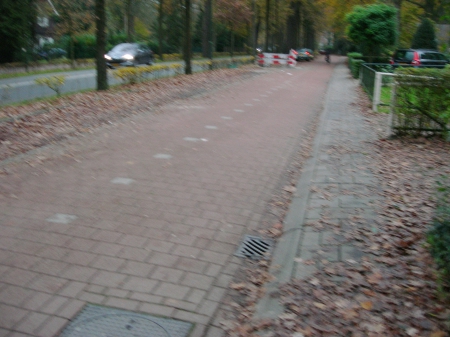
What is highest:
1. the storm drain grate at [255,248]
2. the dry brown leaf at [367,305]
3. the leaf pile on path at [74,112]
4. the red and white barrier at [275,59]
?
the red and white barrier at [275,59]

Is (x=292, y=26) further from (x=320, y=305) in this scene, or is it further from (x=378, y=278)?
(x=320, y=305)

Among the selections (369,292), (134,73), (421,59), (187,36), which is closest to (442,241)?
(369,292)

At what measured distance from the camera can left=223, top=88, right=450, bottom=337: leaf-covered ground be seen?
3588 mm

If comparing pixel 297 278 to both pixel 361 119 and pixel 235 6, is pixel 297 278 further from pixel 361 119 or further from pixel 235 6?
pixel 235 6

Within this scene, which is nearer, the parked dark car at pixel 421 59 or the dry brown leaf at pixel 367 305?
the dry brown leaf at pixel 367 305

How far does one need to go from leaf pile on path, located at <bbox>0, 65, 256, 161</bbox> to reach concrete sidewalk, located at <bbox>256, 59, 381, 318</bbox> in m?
4.85

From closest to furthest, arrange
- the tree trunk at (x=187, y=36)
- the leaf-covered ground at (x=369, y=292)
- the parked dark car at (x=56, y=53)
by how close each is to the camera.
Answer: the leaf-covered ground at (x=369, y=292) < the tree trunk at (x=187, y=36) < the parked dark car at (x=56, y=53)

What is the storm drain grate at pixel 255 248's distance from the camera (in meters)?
5.16

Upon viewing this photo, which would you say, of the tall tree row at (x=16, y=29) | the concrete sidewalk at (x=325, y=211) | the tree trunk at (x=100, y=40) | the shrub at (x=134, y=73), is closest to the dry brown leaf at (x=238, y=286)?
the concrete sidewalk at (x=325, y=211)

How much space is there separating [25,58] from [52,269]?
92.7 ft

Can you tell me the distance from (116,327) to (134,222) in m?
2.05

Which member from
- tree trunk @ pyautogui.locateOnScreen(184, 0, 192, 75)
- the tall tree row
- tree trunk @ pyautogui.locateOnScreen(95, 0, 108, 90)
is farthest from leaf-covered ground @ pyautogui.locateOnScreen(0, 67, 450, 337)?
the tall tree row

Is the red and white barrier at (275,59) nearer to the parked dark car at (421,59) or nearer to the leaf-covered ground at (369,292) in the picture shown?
the parked dark car at (421,59)

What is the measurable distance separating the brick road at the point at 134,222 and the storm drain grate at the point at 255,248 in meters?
0.13
